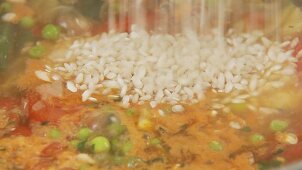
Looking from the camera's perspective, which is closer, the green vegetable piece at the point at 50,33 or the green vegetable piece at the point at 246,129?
the green vegetable piece at the point at 246,129

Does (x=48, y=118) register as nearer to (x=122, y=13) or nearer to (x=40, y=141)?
(x=40, y=141)

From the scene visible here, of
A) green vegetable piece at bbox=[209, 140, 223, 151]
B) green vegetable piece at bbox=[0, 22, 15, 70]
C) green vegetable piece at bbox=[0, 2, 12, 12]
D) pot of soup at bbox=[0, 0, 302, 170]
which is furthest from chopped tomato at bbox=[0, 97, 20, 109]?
green vegetable piece at bbox=[209, 140, 223, 151]

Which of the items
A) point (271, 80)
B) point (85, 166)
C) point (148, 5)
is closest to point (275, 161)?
point (271, 80)

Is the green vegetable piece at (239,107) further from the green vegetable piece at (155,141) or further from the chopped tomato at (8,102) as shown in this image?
the chopped tomato at (8,102)

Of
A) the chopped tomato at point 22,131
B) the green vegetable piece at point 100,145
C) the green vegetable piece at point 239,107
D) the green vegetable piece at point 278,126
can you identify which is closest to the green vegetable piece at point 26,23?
the chopped tomato at point 22,131

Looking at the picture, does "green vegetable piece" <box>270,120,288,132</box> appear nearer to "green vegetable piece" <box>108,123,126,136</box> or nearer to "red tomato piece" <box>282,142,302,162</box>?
"red tomato piece" <box>282,142,302,162</box>
